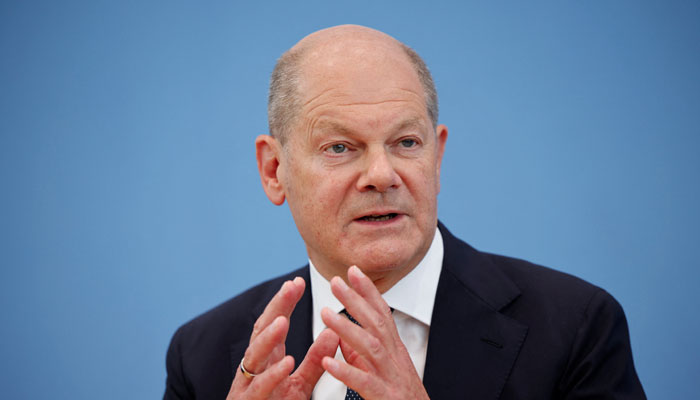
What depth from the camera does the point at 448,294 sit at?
201 cm

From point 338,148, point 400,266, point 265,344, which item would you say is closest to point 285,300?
point 265,344

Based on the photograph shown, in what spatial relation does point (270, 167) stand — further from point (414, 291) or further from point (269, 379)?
point (269, 379)

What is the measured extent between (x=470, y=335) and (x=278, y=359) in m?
0.58

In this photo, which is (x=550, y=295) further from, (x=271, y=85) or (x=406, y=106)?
(x=271, y=85)

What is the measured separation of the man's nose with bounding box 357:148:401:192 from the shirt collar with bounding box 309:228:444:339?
1.14 feet

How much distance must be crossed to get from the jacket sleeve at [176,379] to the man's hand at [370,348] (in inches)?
35.8

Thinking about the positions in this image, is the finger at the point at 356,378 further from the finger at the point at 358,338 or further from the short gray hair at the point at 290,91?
the short gray hair at the point at 290,91

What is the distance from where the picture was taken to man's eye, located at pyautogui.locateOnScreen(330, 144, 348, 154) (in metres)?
1.87

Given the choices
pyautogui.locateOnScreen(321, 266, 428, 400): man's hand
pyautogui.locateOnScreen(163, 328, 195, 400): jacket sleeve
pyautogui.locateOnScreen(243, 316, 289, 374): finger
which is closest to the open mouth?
pyautogui.locateOnScreen(321, 266, 428, 400): man's hand

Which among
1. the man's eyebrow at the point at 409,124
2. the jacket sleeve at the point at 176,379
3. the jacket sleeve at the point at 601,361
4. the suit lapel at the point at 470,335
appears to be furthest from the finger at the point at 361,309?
the jacket sleeve at the point at 176,379

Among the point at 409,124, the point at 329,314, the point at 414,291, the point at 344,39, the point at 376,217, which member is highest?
the point at 344,39

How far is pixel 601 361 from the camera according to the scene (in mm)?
1832

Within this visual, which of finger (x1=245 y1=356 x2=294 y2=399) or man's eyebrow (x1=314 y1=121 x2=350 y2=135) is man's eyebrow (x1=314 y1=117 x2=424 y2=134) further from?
finger (x1=245 y1=356 x2=294 y2=399)

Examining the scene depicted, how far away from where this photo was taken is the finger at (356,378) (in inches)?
56.7
